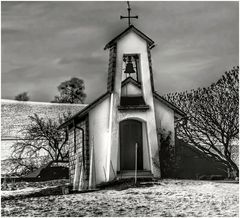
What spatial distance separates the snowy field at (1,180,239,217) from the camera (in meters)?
14.3

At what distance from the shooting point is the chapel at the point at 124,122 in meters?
21.6

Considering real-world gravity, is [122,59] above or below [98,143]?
above

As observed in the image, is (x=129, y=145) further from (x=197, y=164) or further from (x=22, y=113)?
(x=22, y=113)

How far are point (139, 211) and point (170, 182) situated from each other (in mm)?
5935

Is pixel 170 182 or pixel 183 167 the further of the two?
pixel 183 167

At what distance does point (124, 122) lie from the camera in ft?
73.8

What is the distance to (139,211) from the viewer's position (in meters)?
14.4

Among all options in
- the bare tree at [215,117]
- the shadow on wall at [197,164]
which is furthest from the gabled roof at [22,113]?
the shadow on wall at [197,164]

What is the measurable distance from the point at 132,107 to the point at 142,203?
6998mm

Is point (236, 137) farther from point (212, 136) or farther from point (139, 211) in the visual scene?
point (139, 211)

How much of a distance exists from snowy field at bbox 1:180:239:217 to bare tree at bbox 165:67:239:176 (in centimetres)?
616

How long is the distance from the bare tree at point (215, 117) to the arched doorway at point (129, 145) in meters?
3.27

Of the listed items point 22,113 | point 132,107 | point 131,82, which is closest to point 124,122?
point 132,107

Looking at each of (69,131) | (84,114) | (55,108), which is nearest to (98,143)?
(84,114)
